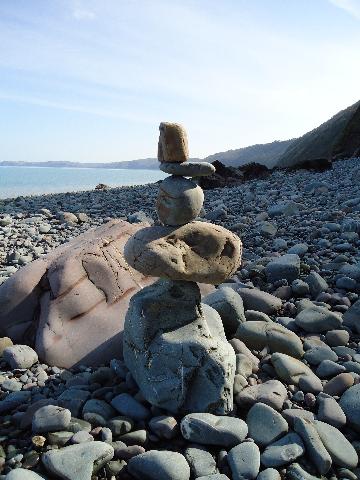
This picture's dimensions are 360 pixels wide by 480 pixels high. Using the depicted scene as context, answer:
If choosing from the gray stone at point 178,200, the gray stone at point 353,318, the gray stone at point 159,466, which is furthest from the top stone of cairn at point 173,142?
the gray stone at point 353,318

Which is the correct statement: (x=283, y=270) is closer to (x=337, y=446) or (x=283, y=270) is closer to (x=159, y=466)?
(x=337, y=446)

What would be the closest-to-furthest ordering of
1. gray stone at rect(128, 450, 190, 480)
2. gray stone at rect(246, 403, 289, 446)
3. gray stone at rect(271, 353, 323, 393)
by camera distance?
gray stone at rect(128, 450, 190, 480) < gray stone at rect(246, 403, 289, 446) < gray stone at rect(271, 353, 323, 393)

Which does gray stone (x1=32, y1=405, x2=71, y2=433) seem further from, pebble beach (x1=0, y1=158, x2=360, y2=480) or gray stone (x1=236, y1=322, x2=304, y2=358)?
gray stone (x1=236, y1=322, x2=304, y2=358)

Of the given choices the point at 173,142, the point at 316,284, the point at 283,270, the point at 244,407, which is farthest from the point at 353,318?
the point at 173,142

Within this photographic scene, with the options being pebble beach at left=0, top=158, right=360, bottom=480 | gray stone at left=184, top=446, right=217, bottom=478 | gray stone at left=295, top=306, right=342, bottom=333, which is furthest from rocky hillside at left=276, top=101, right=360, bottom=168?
gray stone at left=184, top=446, right=217, bottom=478

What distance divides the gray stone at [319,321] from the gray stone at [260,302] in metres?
0.33

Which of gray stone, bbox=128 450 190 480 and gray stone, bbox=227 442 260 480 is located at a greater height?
gray stone, bbox=128 450 190 480

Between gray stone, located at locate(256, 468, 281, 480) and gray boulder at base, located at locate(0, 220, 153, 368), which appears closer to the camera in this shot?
gray stone, located at locate(256, 468, 281, 480)

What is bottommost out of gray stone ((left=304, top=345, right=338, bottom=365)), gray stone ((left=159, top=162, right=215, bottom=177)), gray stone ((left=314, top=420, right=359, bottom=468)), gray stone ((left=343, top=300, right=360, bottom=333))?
gray stone ((left=314, top=420, right=359, bottom=468))

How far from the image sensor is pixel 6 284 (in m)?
4.30

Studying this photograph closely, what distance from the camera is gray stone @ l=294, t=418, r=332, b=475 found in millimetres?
2469

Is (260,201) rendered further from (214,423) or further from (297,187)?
(214,423)

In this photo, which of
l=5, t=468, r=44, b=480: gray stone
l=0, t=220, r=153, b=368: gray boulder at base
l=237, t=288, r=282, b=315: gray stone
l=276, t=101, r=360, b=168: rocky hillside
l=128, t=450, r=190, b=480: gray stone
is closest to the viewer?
l=5, t=468, r=44, b=480: gray stone

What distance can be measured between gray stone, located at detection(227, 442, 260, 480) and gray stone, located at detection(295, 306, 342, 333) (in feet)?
5.56
